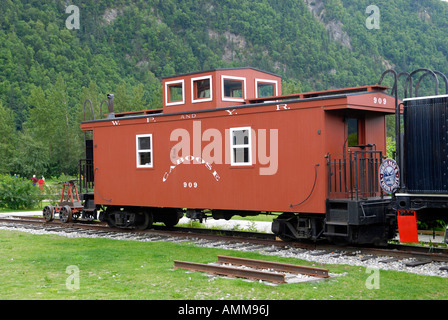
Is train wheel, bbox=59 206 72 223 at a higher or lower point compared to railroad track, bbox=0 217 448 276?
higher

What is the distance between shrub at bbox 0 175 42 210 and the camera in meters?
26.7

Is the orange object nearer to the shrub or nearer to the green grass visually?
the green grass

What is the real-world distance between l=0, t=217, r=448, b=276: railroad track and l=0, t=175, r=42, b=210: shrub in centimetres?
814

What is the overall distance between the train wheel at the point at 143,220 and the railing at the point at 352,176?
6.60m

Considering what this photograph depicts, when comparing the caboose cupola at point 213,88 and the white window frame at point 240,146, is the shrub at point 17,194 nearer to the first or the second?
the caboose cupola at point 213,88

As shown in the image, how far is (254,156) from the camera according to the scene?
1399 cm

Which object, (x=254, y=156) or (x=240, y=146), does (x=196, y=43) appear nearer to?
(x=240, y=146)

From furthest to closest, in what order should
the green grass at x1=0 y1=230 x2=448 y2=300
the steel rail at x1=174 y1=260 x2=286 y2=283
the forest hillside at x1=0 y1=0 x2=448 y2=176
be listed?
the forest hillside at x1=0 y1=0 x2=448 y2=176, the steel rail at x1=174 y1=260 x2=286 y2=283, the green grass at x1=0 y1=230 x2=448 y2=300

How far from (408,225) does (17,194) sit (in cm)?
2144

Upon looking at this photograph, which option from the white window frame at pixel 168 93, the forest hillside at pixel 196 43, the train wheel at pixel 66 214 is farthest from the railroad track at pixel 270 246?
the forest hillside at pixel 196 43

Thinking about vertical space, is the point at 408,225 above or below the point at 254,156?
below

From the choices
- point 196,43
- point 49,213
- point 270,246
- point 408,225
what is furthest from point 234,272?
point 196,43

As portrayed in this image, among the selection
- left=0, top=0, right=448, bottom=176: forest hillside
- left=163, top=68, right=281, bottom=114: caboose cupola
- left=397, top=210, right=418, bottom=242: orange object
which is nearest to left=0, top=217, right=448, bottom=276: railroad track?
left=397, top=210, right=418, bottom=242: orange object

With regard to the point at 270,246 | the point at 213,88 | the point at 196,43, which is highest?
the point at 196,43
